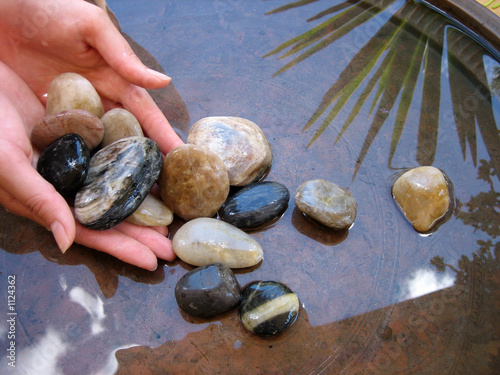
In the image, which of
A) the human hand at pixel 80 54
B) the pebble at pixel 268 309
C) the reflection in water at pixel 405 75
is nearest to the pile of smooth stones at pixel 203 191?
the pebble at pixel 268 309

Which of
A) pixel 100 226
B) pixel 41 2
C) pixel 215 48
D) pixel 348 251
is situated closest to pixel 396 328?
pixel 348 251

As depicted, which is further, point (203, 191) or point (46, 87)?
point (46, 87)

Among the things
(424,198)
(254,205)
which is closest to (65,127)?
(254,205)

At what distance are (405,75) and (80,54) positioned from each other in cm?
147

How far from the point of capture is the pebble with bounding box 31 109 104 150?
1249 millimetres

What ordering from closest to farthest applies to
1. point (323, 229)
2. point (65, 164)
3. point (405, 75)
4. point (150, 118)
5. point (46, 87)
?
point (65, 164) → point (323, 229) → point (150, 118) → point (46, 87) → point (405, 75)

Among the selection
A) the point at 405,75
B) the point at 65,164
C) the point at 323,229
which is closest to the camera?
the point at 65,164

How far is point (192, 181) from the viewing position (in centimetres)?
129

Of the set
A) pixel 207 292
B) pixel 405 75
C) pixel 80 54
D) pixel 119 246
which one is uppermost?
pixel 405 75

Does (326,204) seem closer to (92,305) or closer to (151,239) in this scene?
(151,239)

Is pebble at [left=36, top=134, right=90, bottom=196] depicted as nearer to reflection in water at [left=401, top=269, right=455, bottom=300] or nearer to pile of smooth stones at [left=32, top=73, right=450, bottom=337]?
pile of smooth stones at [left=32, top=73, right=450, bottom=337]

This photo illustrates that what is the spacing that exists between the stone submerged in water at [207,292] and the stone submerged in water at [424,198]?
709mm

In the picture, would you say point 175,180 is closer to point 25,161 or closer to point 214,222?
point 214,222

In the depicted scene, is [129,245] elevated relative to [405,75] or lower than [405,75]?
lower
